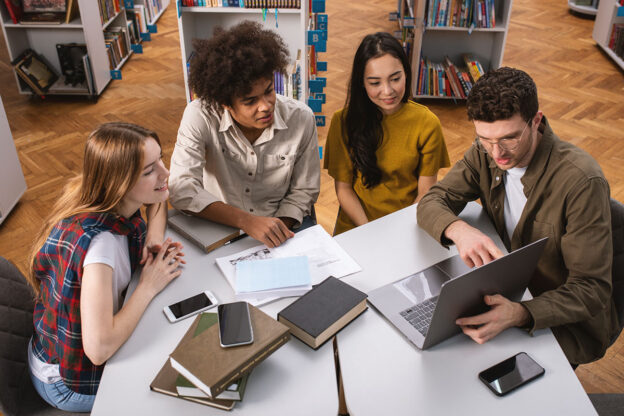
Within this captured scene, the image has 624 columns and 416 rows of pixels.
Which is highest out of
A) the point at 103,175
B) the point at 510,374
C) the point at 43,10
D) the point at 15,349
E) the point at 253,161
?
the point at 103,175

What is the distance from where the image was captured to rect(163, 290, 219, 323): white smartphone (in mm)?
1441

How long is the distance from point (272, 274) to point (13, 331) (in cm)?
72

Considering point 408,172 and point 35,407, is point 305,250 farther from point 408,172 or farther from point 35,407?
point 35,407

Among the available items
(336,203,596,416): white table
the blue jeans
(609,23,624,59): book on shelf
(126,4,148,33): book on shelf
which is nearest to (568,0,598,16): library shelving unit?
(609,23,624,59): book on shelf

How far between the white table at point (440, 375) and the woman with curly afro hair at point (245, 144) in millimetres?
464

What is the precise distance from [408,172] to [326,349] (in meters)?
0.99

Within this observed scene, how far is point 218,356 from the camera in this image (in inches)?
48.1

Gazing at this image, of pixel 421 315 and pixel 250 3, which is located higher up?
pixel 250 3

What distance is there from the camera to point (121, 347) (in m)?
1.35

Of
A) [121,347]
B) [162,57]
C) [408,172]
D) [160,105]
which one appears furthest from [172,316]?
[162,57]

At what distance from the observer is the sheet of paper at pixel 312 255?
159 centimetres

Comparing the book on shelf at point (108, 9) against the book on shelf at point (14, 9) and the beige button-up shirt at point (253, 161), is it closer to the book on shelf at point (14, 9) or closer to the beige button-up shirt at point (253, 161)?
the book on shelf at point (14, 9)

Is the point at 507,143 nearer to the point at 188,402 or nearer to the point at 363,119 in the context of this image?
the point at 363,119

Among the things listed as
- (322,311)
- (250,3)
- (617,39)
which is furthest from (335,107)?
(322,311)
